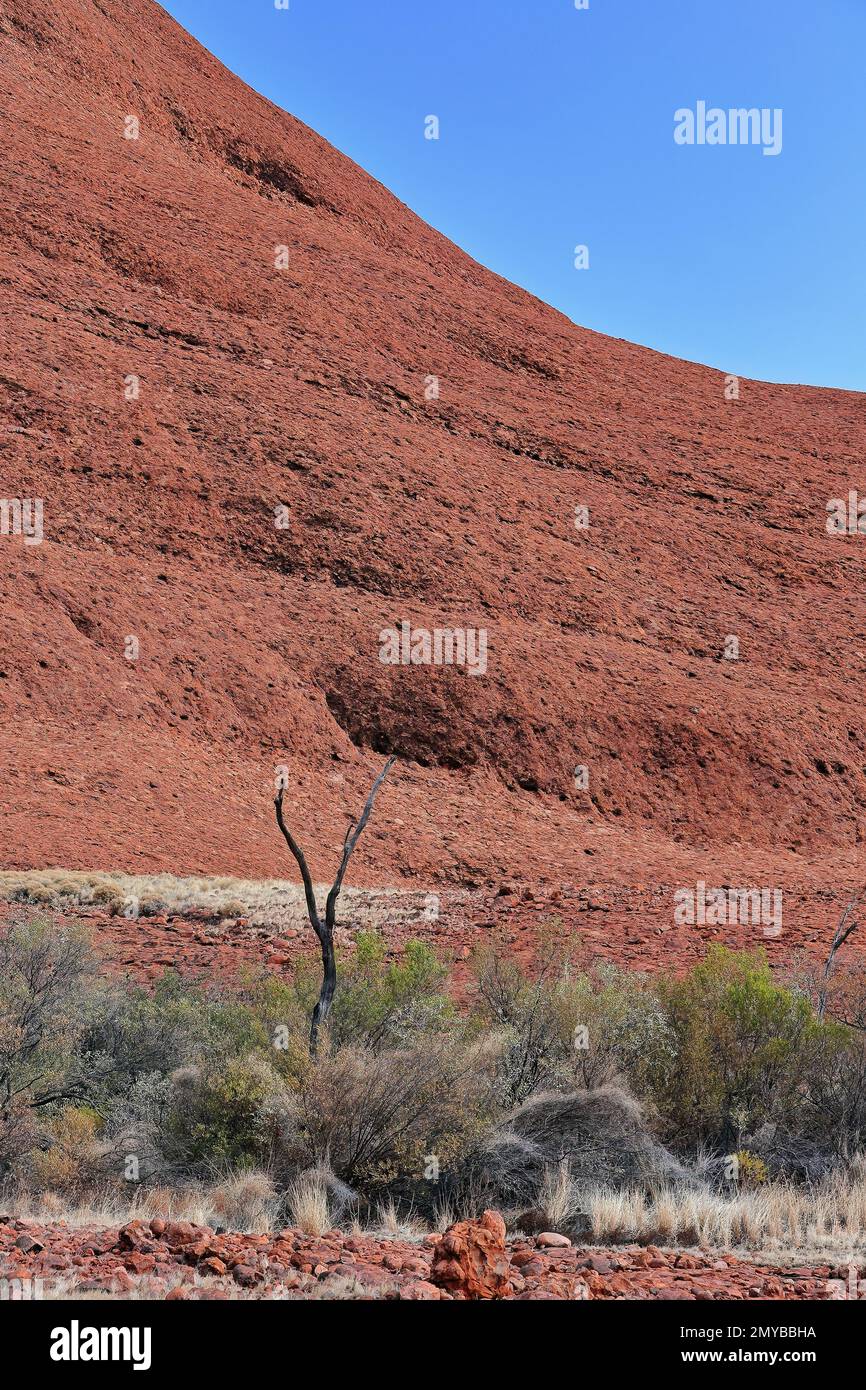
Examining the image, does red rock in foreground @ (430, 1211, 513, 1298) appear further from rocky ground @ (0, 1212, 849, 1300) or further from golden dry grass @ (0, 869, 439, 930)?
golden dry grass @ (0, 869, 439, 930)

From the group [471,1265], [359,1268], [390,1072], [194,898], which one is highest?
[194,898]

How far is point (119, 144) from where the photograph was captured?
3281 cm

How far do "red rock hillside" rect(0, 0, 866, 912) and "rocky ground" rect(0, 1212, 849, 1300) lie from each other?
10.1 m

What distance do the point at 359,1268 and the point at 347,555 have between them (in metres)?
20.1

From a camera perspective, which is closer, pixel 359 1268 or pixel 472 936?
pixel 359 1268

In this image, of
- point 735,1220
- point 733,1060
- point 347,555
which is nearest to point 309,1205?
point 735,1220

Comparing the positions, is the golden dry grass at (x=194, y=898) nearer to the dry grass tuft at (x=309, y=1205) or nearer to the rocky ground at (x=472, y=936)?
the rocky ground at (x=472, y=936)

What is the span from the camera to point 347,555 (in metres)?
23.6

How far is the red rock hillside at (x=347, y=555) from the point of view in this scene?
706 inches

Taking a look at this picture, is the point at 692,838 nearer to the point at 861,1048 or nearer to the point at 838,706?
the point at 838,706

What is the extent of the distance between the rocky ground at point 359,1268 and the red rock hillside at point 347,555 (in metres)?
10.1

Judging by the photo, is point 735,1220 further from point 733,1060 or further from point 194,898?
point 194,898

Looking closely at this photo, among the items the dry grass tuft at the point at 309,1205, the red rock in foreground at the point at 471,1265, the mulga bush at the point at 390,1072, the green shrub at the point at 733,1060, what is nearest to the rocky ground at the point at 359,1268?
the red rock in foreground at the point at 471,1265
